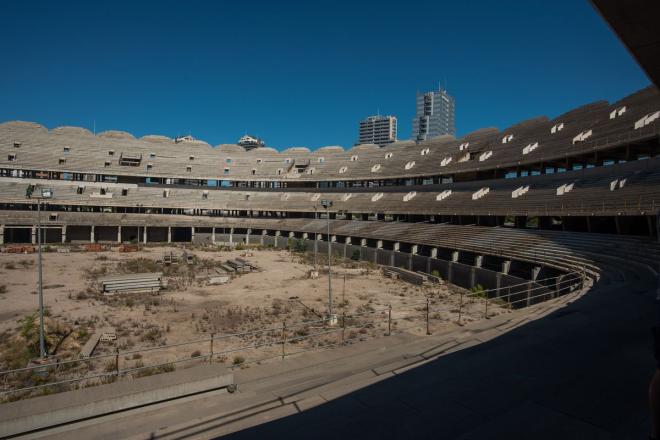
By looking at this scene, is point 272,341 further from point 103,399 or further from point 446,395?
point 446,395

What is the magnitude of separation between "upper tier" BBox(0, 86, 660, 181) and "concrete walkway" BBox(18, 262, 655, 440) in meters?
27.3

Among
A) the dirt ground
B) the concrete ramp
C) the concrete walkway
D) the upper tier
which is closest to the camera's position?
the concrete walkway

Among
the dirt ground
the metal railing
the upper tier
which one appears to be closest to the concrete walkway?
the metal railing

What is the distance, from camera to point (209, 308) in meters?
20.4

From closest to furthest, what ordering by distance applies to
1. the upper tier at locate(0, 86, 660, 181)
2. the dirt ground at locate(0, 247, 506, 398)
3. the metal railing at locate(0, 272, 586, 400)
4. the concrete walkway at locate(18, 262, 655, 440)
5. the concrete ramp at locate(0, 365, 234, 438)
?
the concrete walkway at locate(18, 262, 655, 440) → the concrete ramp at locate(0, 365, 234, 438) → the metal railing at locate(0, 272, 586, 400) → the dirt ground at locate(0, 247, 506, 398) → the upper tier at locate(0, 86, 660, 181)

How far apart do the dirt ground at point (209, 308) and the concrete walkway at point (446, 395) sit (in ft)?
7.34

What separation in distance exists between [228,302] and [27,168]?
178 ft

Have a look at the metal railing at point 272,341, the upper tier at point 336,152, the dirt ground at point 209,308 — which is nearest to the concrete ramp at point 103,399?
the dirt ground at point 209,308

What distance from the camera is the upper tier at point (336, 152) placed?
114 ft

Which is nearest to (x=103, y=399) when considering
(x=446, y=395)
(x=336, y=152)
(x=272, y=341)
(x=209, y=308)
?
(x=446, y=395)

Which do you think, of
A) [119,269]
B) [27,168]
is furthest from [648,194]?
[27,168]

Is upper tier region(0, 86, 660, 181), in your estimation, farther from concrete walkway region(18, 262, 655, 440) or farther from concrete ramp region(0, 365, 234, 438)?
concrete ramp region(0, 365, 234, 438)

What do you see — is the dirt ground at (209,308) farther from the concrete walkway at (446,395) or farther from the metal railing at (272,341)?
the concrete walkway at (446,395)

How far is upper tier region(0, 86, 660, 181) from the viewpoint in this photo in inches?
1366
